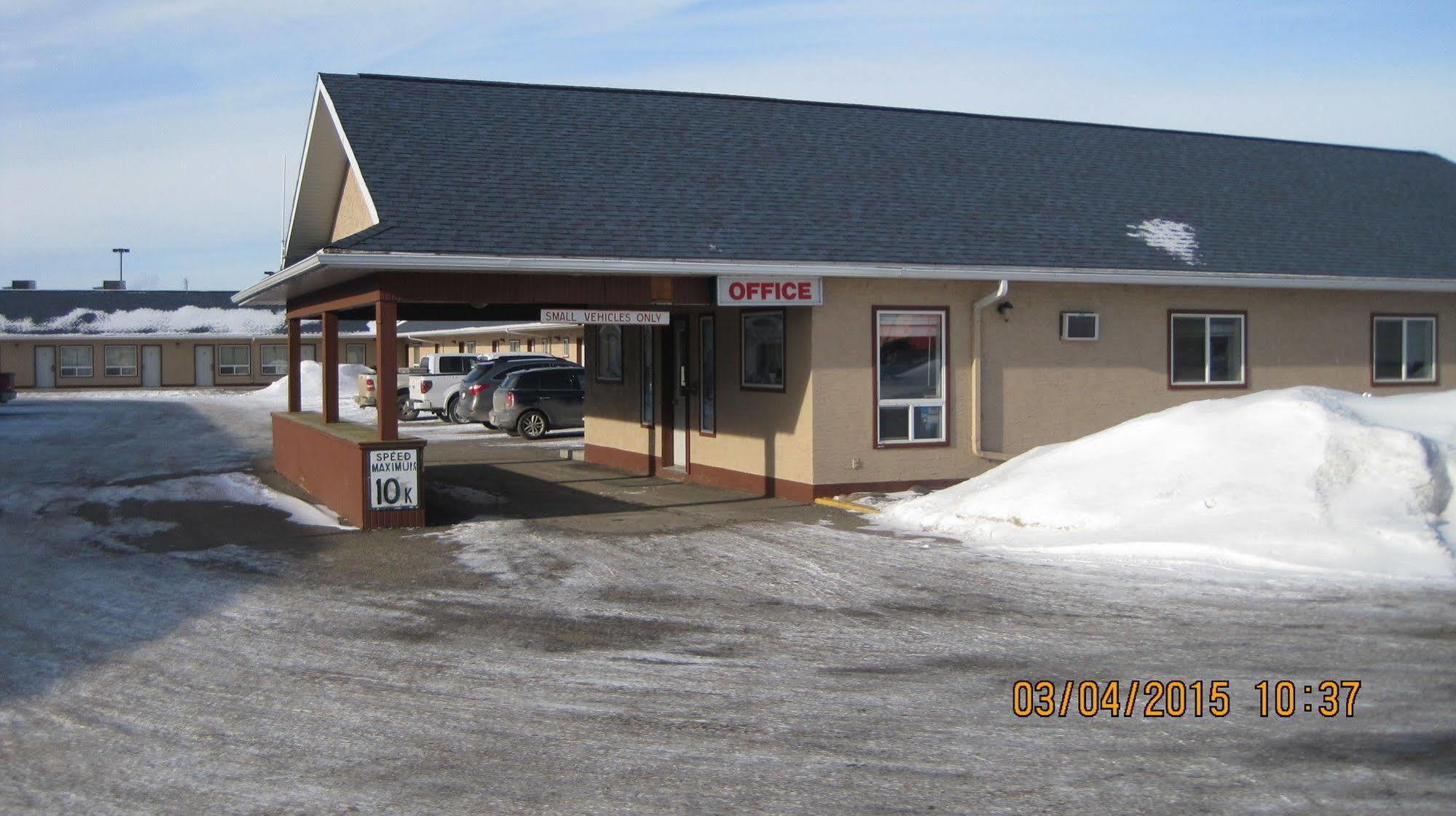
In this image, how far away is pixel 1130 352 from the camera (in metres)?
17.0

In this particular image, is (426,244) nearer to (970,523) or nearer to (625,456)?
(970,523)

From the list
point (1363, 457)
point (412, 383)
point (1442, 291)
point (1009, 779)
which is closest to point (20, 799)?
point (1009, 779)

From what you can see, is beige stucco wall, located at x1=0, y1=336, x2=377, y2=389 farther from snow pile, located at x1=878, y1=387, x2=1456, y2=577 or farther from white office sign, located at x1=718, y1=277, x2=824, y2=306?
snow pile, located at x1=878, y1=387, x2=1456, y2=577

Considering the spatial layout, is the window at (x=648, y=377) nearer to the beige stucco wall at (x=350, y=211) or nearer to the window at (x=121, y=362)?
the beige stucco wall at (x=350, y=211)

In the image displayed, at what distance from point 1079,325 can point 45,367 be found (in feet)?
175

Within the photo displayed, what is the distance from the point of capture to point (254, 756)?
621 cm

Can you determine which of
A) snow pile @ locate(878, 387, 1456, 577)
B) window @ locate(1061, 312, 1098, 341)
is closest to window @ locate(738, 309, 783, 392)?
snow pile @ locate(878, 387, 1456, 577)

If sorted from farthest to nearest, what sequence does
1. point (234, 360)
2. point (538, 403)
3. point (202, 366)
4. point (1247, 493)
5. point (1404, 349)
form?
point (234, 360)
point (202, 366)
point (538, 403)
point (1404, 349)
point (1247, 493)

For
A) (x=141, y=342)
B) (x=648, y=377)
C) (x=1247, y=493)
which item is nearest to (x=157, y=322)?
(x=141, y=342)

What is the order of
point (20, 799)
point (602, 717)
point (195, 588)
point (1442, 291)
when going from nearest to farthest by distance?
point (20, 799)
point (602, 717)
point (195, 588)
point (1442, 291)

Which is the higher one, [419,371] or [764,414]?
[419,371]

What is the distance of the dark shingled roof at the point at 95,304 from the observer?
57719mm

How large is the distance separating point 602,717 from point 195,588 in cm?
535
